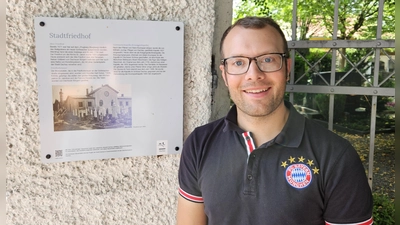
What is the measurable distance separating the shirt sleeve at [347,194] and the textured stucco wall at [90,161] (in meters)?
0.77

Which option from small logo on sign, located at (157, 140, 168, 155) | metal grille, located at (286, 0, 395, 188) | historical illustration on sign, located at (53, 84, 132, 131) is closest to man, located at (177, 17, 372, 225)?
small logo on sign, located at (157, 140, 168, 155)

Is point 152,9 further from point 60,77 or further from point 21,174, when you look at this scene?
point 21,174

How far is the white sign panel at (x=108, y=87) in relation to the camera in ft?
5.18

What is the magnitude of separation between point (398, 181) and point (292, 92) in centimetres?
164

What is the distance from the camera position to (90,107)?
65.3 inches

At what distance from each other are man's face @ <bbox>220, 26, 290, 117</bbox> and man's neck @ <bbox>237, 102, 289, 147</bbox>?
0.04 meters

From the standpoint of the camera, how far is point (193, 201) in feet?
5.17

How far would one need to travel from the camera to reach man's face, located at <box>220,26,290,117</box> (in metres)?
1.45

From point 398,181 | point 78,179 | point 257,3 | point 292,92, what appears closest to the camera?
point 398,181

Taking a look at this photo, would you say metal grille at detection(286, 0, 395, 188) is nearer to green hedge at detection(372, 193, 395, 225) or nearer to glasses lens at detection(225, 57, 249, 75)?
green hedge at detection(372, 193, 395, 225)

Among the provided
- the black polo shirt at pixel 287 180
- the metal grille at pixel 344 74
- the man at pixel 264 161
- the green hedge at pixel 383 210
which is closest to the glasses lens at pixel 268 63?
the man at pixel 264 161

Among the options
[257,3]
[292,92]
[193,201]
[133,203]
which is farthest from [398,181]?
[257,3]

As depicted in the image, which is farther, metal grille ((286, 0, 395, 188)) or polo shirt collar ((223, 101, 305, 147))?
metal grille ((286, 0, 395, 188))

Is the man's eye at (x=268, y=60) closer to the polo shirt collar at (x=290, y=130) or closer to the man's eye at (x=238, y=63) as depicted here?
the man's eye at (x=238, y=63)
